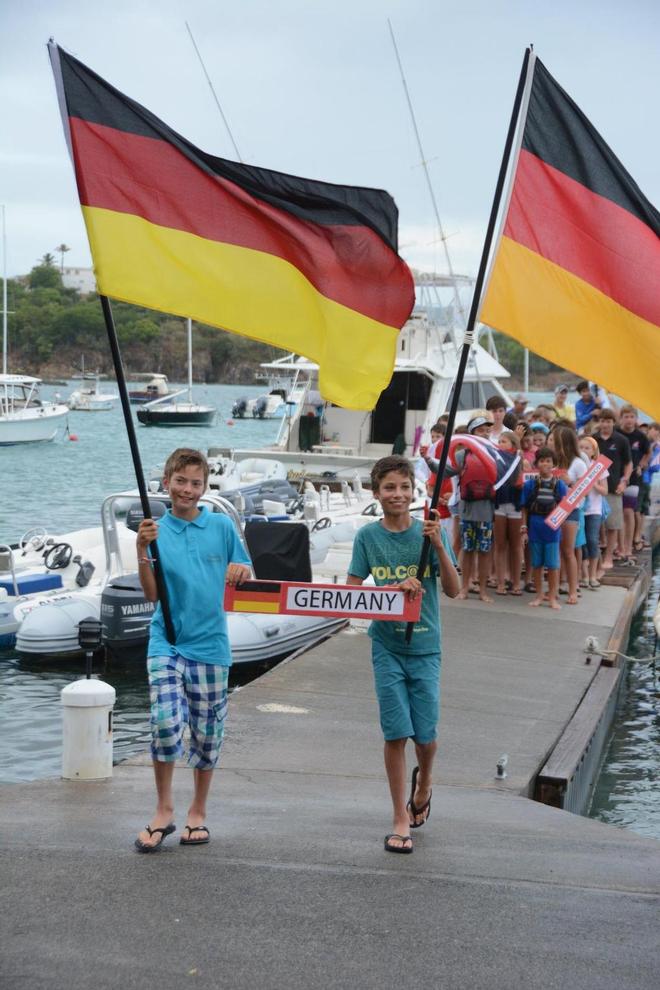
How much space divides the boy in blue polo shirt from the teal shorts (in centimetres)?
72

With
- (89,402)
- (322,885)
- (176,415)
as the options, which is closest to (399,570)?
(322,885)

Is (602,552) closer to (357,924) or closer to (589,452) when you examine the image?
(589,452)

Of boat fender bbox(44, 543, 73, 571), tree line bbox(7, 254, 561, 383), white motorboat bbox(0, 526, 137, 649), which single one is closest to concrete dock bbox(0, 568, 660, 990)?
white motorboat bbox(0, 526, 137, 649)

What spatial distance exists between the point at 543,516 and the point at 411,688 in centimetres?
727

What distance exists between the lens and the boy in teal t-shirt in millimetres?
5805

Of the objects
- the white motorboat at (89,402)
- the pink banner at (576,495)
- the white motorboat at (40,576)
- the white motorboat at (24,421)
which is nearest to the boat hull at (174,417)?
the white motorboat at (89,402)

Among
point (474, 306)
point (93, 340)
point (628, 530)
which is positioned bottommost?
point (628, 530)

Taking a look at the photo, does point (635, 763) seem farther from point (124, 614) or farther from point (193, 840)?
point (193, 840)

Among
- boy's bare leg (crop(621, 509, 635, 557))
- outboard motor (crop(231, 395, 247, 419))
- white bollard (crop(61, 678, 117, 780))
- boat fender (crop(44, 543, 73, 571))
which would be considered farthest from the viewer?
outboard motor (crop(231, 395, 247, 419))

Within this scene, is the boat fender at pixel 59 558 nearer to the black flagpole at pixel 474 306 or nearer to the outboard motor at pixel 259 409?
the black flagpole at pixel 474 306

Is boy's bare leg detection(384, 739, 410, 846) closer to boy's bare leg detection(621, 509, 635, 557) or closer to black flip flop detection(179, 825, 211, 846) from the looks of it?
black flip flop detection(179, 825, 211, 846)

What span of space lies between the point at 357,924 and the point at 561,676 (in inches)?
232

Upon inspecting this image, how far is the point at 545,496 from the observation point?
12.9m

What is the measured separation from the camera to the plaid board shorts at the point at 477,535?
515 inches
